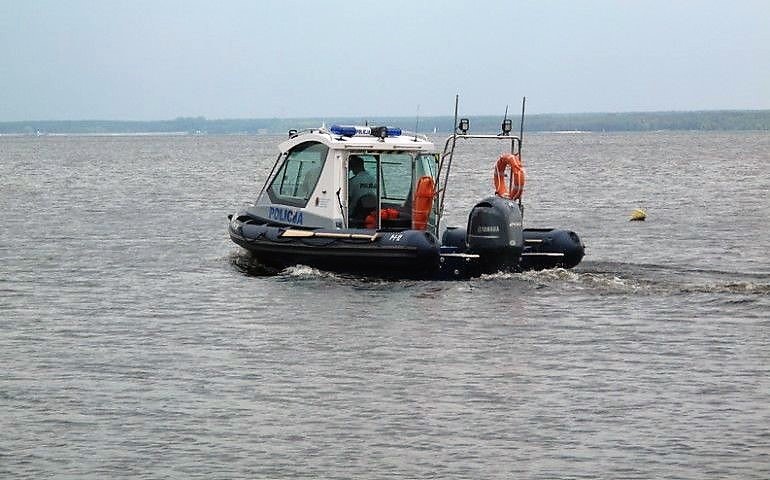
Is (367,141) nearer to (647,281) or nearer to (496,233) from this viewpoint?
(496,233)

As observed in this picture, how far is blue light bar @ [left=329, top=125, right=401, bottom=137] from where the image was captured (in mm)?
22516

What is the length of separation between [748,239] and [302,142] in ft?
41.1

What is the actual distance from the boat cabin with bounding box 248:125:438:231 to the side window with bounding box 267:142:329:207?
0.6 inches

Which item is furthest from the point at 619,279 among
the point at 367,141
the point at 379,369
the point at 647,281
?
the point at 379,369

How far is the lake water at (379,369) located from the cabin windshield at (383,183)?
1353 millimetres

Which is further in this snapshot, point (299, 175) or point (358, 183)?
point (299, 175)

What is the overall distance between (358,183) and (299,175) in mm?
1295

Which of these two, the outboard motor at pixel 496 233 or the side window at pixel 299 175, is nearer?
the outboard motor at pixel 496 233

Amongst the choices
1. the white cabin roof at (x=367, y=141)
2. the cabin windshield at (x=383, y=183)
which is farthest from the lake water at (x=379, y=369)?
the white cabin roof at (x=367, y=141)

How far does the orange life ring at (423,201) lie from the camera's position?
69.4 ft

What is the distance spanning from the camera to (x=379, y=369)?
15.2m

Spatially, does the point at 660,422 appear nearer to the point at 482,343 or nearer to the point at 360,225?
the point at 482,343

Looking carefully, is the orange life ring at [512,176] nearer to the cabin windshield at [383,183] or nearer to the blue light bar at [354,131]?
the cabin windshield at [383,183]

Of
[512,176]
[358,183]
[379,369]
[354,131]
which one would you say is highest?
[354,131]
